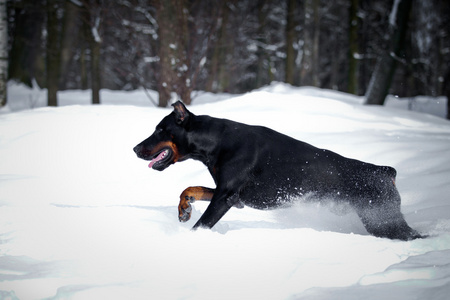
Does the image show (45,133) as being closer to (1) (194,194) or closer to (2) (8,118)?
(2) (8,118)

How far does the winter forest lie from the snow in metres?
3.15

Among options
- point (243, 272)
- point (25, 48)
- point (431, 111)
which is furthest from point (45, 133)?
point (25, 48)

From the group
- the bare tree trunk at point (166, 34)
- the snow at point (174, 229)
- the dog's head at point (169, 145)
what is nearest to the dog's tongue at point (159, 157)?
the dog's head at point (169, 145)

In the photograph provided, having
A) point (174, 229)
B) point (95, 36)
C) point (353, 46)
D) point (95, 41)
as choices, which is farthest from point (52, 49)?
point (353, 46)

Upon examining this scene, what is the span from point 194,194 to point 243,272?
1095mm

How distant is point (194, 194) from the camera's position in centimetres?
348

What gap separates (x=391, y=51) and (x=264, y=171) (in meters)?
7.92

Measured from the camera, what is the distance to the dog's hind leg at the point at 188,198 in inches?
134

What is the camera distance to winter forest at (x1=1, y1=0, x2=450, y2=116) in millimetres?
9070

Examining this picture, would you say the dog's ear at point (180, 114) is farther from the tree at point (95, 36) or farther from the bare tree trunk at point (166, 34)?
the tree at point (95, 36)

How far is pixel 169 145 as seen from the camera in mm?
3582

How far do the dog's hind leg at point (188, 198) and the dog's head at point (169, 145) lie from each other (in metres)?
0.34

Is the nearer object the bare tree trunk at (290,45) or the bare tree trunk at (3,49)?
the bare tree trunk at (3,49)

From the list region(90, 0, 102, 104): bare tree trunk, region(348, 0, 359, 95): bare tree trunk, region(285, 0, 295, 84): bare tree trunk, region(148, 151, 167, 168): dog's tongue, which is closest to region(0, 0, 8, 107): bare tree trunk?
region(90, 0, 102, 104): bare tree trunk
